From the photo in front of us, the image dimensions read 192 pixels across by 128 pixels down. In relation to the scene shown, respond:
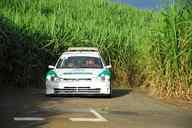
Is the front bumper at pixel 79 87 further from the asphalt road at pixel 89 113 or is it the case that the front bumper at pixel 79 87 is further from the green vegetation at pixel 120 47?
the green vegetation at pixel 120 47

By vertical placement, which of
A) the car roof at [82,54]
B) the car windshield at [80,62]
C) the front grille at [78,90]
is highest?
the car roof at [82,54]

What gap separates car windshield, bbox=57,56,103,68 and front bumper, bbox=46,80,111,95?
1251mm

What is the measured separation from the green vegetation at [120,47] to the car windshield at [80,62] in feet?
7.73

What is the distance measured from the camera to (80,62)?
24.3 m

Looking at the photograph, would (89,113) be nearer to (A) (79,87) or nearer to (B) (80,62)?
(A) (79,87)

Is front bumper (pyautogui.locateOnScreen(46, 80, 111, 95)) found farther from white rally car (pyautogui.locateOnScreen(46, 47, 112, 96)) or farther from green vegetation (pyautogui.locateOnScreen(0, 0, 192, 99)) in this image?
green vegetation (pyautogui.locateOnScreen(0, 0, 192, 99))

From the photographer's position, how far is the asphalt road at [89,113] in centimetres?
1557

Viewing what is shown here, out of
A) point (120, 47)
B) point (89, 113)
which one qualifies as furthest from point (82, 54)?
point (120, 47)

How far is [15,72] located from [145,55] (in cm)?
643

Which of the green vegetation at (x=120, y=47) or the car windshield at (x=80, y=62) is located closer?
the car windshield at (x=80, y=62)

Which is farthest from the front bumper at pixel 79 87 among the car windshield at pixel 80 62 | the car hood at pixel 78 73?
the car windshield at pixel 80 62

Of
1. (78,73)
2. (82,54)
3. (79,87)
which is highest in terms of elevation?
(82,54)

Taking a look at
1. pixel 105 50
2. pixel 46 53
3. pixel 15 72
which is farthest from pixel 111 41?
pixel 15 72

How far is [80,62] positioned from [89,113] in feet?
21.5
